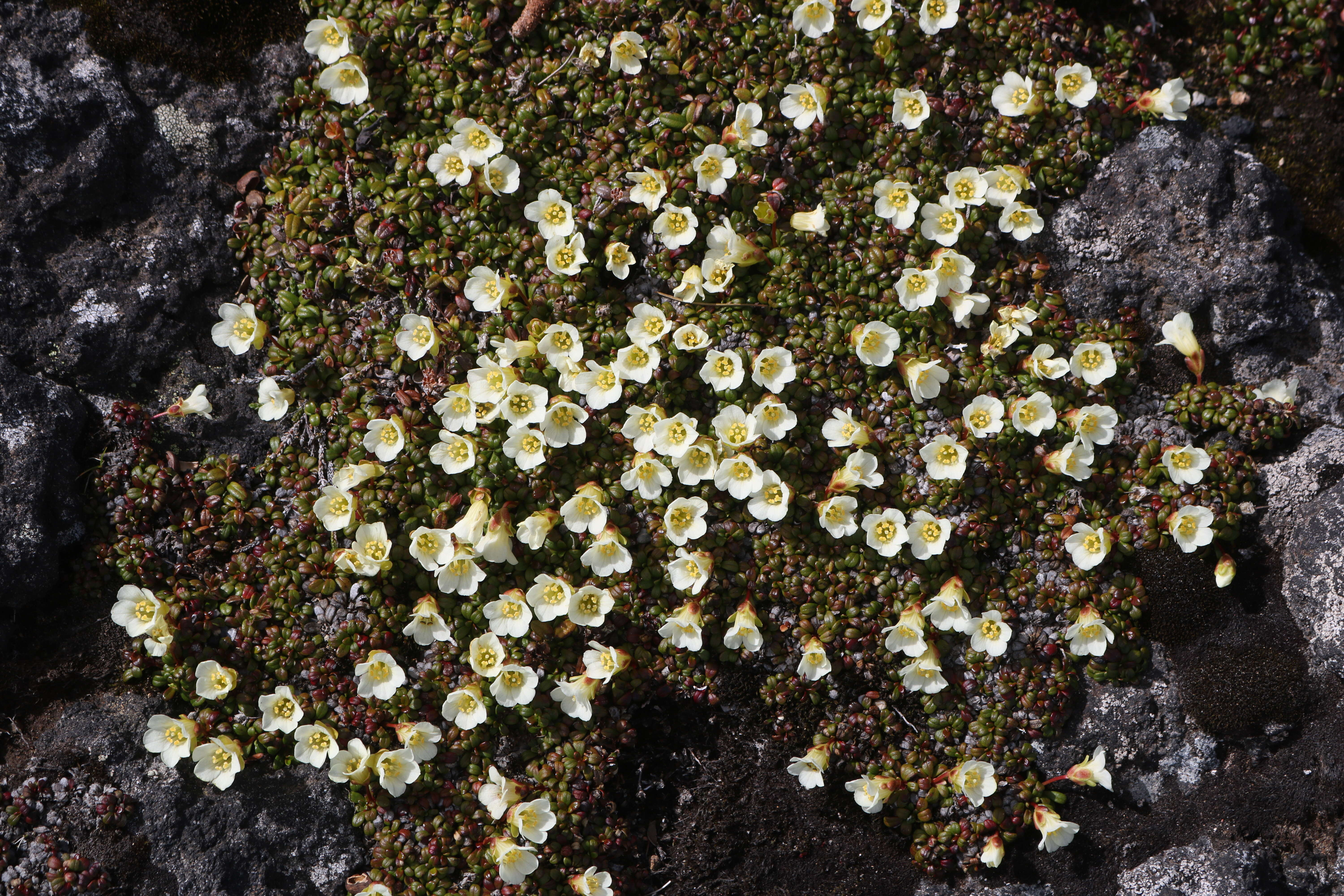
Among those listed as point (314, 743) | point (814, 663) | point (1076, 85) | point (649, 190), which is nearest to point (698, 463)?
point (814, 663)

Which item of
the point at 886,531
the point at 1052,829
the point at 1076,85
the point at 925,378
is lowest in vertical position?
the point at 1052,829

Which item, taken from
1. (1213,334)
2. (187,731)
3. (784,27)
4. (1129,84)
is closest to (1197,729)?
(1213,334)

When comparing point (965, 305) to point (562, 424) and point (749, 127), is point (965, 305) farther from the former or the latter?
point (562, 424)

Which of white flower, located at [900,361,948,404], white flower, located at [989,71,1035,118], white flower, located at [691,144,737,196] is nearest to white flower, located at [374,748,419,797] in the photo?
white flower, located at [900,361,948,404]

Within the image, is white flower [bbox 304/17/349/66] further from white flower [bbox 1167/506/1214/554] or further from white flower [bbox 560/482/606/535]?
white flower [bbox 1167/506/1214/554]

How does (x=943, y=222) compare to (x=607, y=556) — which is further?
(x=943, y=222)

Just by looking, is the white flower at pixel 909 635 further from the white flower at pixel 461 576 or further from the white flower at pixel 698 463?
the white flower at pixel 461 576
